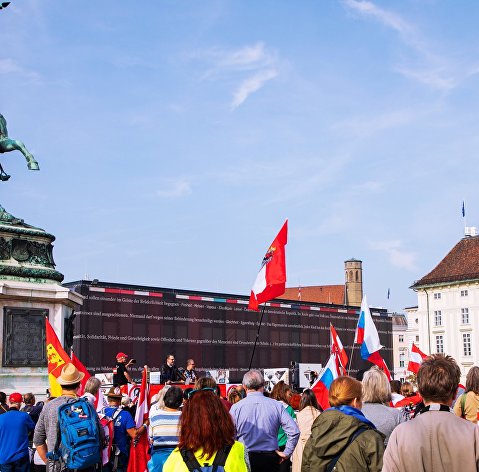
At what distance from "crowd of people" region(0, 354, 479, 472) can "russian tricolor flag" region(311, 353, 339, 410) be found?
4.34 feet

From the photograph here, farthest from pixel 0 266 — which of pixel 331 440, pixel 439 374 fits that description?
pixel 439 374

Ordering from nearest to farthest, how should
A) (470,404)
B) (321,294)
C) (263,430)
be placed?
(470,404)
(263,430)
(321,294)

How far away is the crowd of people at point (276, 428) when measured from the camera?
459 cm

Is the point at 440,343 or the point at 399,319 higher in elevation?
the point at 399,319

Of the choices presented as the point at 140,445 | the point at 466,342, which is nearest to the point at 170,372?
the point at 140,445

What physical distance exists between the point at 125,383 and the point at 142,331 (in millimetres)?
63786

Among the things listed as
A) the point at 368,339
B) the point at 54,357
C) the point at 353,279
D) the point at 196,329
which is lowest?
the point at 54,357

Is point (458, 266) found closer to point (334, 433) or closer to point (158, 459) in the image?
point (158, 459)

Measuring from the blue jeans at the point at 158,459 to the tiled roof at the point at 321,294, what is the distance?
14334 cm

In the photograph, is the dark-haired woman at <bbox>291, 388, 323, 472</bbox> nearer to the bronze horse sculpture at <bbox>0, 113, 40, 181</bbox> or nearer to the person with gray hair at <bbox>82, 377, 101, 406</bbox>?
the person with gray hair at <bbox>82, 377, 101, 406</bbox>

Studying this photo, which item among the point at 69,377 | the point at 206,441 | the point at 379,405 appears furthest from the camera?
the point at 69,377

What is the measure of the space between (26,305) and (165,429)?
934cm

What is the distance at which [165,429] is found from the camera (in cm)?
778

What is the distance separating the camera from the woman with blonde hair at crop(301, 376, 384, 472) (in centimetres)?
579
